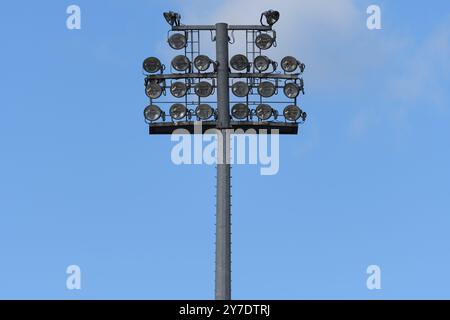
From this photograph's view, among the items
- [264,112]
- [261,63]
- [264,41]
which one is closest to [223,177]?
[264,112]

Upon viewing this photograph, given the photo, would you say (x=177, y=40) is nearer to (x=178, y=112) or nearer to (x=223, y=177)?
(x=178, y=112)

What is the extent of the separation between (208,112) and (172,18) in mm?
4880

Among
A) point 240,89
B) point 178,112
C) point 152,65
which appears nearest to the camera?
point 178,112

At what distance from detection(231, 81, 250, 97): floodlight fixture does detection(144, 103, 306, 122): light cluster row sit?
74 cm

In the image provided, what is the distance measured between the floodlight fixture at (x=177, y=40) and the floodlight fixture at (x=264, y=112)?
4.47 m

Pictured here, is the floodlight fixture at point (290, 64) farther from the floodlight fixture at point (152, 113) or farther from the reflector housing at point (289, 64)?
the floodlight fixture at point (152, 113)

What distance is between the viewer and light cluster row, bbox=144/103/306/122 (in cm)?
8025

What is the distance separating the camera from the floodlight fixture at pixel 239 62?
81375mm

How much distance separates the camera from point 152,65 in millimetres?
81250
